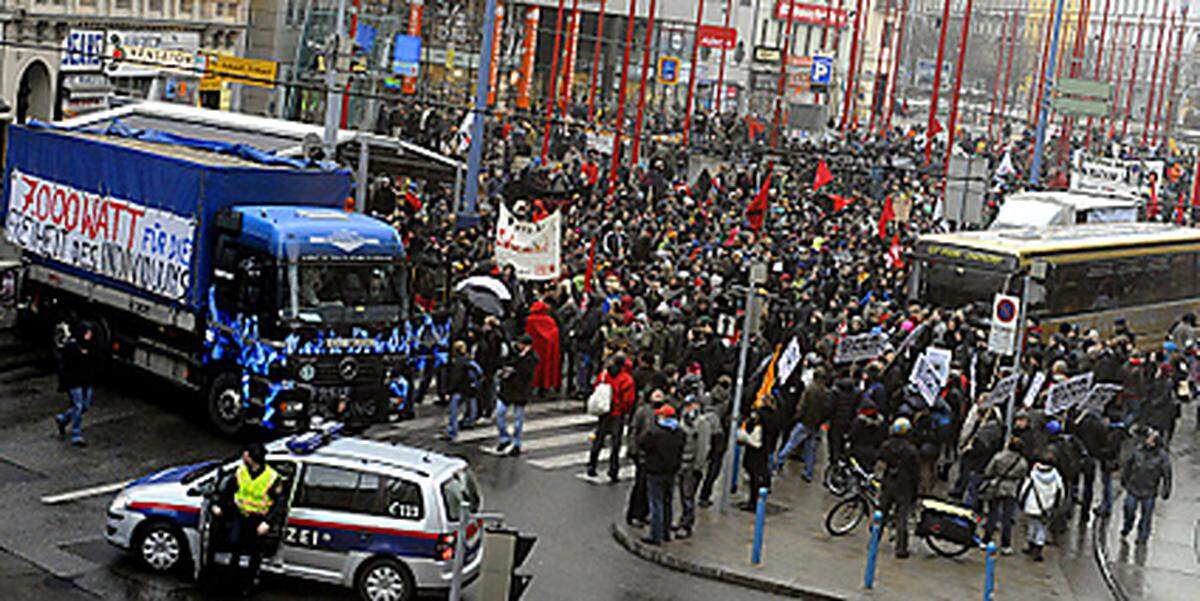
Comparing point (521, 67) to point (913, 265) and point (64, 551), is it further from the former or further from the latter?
point (64, 551)

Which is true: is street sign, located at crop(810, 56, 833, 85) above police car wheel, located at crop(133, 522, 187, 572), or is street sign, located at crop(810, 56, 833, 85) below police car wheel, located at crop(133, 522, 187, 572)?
above

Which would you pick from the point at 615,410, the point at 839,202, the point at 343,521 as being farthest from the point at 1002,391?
the point at 839,202

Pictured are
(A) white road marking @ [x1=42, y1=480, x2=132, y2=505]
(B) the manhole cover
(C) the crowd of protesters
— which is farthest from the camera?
(C) the crowd of protesters

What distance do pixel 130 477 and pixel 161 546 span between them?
138 inches

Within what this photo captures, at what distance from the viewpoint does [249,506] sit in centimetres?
1513

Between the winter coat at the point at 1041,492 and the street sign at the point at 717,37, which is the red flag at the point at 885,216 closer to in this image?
the winter coat at the point at 1041,492

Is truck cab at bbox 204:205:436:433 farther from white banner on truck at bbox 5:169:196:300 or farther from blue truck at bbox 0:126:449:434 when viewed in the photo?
white banner on truck at bbox 5:169:196:300

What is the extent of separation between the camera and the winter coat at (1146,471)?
21562 millimetres

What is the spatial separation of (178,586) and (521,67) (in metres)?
47.8

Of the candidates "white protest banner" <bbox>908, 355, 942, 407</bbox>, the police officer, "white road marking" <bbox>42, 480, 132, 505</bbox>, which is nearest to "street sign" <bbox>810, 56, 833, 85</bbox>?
"white protest banner" <bbox>908, 355, 942, 407</bbox>

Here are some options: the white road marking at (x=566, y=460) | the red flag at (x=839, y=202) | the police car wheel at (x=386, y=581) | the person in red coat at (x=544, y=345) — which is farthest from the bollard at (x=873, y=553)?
the red flag at (x=839, y=202)

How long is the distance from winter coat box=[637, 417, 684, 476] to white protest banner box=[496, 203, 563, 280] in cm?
848

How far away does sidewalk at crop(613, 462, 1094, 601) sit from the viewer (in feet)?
59.6

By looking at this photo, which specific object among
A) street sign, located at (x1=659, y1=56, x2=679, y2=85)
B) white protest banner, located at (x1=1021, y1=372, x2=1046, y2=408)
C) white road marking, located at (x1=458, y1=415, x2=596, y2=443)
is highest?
street sign, located at (x1=659, y1=56, x2=679, y2=85)
